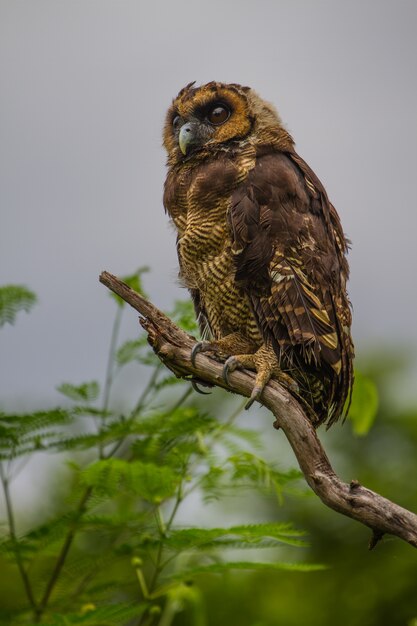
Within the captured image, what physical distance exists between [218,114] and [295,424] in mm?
2064

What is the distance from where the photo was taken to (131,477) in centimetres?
436

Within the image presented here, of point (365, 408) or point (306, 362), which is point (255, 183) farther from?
point (365, 408)

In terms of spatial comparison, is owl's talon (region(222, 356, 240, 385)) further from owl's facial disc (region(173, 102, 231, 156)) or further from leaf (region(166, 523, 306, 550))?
owl's facial disc (region(173, 102, 231, 156))

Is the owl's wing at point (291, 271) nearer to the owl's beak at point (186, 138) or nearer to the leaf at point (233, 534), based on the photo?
the owl's beak at point (186, 138)

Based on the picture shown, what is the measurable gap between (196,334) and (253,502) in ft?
9.95

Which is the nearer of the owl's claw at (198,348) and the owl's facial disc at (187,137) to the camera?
the owl's claw at (198,348)

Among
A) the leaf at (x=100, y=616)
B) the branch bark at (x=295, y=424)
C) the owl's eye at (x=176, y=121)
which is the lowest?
the leaf at (x=100, y=616)

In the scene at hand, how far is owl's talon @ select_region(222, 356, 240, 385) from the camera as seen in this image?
473 cm

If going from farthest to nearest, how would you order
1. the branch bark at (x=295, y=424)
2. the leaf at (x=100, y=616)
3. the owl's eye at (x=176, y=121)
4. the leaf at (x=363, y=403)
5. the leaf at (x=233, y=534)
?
the owl's eye at (x=176, y=121), the leaf at (x=363, y=403), the leaf at (x=233, y=534), the leaf at (x=100, y=616), the branch bark at (x=295, y=424)

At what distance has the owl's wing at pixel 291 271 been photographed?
16.0ft

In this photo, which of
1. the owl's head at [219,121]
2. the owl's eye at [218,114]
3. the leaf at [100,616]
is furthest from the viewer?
the owl's eye at [218,114]

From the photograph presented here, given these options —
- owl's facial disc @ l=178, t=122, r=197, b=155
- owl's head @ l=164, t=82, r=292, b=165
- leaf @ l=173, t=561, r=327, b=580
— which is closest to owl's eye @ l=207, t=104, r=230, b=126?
owl's head @ l=164, t=82, r=292, b=165

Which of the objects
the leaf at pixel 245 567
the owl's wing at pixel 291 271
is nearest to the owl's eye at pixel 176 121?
the owl's wing at pixel 291 271

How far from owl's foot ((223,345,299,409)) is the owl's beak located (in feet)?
4.07
